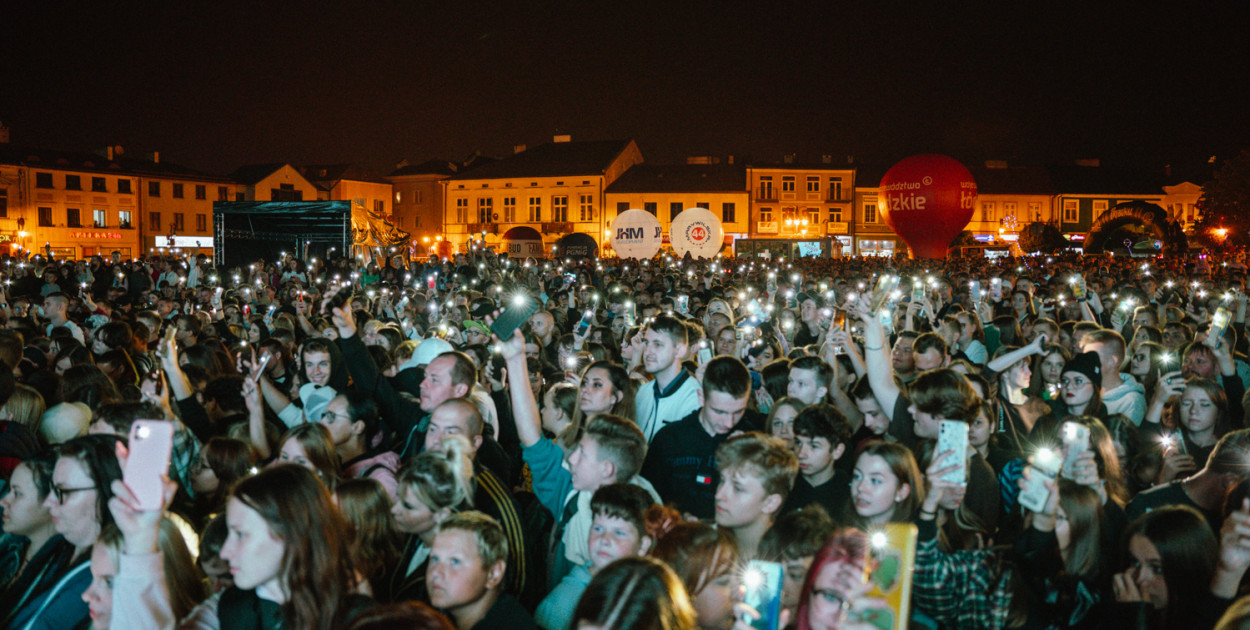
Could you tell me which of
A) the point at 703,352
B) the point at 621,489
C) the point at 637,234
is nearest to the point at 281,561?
the point at 621,489

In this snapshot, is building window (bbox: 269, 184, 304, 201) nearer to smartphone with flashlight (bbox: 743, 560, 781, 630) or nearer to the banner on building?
the banner on building

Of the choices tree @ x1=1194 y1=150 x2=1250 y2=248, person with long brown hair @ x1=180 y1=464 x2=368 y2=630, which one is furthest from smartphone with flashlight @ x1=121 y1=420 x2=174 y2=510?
tree @ x1=1194 y1=150 x2=1250 y2=248

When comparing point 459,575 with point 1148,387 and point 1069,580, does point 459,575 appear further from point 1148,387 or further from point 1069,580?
point 1148,387

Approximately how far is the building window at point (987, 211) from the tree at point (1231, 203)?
25304 mm

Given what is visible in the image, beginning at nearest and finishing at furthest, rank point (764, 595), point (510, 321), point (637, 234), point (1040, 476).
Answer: point (764, 595), point (1040, 476), point (510, 321), point (637, 234)

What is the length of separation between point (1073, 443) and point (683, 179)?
5884cm

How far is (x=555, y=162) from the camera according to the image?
64.2 metres

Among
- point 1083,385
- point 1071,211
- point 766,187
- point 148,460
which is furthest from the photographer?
point 1071,211

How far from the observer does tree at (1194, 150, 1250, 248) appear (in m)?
34.0

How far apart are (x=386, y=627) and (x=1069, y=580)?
2.53 m

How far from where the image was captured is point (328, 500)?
2.74 metres

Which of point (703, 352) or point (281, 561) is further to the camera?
point (703, 352)

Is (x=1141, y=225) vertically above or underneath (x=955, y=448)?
above

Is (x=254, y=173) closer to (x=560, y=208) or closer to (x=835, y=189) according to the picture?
(x=560, y=208)
